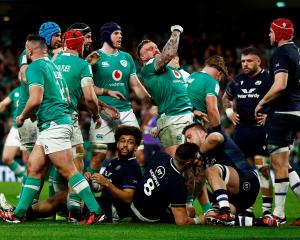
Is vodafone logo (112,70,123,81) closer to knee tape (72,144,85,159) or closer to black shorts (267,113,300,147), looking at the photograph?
knee tape (72,144,85,159)

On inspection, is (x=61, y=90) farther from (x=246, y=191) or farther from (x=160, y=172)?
(x=246, y=191)

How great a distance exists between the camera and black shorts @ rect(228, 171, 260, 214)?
11750 millimetres

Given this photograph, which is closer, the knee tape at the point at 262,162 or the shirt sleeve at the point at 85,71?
the shirt sleeve at the point at 85,71

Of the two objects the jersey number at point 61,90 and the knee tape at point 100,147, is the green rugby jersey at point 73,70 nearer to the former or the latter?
the jersey number at point 61,90

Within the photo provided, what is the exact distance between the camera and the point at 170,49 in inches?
483

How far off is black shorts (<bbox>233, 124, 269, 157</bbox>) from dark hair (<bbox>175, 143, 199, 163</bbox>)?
9.78ft

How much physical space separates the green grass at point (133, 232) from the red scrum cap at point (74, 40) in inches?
87.3

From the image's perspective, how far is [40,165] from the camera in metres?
11.2

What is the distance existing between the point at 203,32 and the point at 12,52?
601 cm

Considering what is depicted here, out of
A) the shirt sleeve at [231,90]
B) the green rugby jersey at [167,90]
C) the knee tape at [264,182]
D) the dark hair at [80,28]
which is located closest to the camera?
the dark hair at [80,28]

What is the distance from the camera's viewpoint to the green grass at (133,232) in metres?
9.77

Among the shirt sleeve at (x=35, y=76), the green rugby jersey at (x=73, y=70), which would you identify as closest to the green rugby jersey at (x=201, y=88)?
the green rugby jersey at (x=73, y=70)

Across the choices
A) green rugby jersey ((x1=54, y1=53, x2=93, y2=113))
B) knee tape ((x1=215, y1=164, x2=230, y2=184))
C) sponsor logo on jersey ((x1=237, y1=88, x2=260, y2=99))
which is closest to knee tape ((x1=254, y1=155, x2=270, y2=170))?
sponsor logo on jersey ((x1=237, y1=88, x2=260, y2=99))

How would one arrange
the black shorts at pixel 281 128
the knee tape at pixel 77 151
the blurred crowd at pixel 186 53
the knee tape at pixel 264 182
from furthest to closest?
the blurred crowd at pixel 186 53
the knee tape at pixel 264 182
the knee tape at pixel 77 151
the black shorts at pixel 281 128
